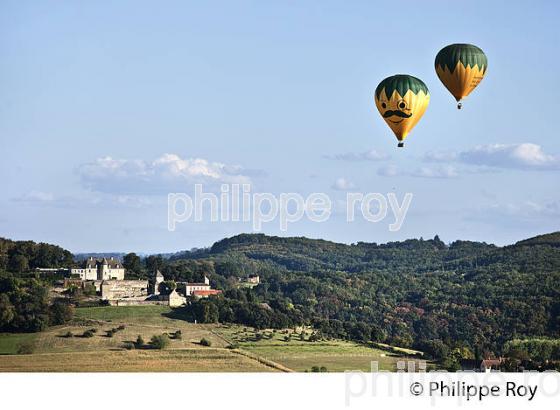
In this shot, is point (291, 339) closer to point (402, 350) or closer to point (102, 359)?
point (402, 350)

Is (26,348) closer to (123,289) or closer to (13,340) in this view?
(13,340)

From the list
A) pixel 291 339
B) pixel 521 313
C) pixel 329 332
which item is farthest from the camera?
pixel 521 313

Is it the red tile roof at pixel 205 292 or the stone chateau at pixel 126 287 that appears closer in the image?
the stone chateau at pixel 126 287

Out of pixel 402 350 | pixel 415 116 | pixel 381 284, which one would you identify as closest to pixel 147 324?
pixel 402 350

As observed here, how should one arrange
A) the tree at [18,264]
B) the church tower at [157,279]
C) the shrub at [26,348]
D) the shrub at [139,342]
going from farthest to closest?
the tree at [18,264]
the church tower at [157,279]
the shrub at [139,342]
the shrub at [26,348]

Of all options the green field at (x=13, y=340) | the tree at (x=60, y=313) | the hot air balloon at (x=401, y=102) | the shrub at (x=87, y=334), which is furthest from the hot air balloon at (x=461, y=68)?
the tree at (x=60, y=313)

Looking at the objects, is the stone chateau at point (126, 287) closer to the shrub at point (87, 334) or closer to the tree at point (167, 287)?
the tree at point (167, 287)

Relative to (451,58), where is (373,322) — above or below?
below

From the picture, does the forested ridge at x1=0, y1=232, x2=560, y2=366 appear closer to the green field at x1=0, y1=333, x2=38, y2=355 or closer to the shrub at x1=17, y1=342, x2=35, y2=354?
the green field at x1=0, y1=333, x2=38, y2=355
